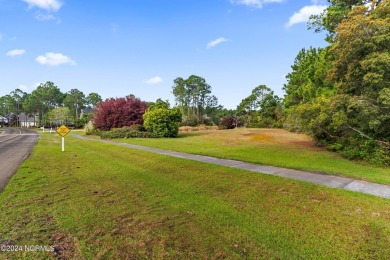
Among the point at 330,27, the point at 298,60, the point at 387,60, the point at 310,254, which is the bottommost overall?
the point at 310,254

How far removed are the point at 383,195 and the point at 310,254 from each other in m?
3.74

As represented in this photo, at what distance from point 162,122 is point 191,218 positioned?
68.1 ft

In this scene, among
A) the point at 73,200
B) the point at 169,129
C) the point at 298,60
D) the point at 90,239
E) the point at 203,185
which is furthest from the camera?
the point at 298,60

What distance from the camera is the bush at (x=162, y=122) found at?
954 inches

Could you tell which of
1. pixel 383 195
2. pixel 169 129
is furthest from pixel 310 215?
pixel 169 129

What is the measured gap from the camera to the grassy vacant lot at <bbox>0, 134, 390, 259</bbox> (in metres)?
3.15

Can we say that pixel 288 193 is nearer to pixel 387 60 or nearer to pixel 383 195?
pixel 383 195

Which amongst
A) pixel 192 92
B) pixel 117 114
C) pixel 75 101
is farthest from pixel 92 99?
pixel 117 114

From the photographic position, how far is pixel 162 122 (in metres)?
24.5

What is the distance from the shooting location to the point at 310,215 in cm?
431

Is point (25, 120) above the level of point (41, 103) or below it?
below

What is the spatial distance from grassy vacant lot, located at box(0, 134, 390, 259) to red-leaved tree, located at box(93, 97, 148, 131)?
20303mm

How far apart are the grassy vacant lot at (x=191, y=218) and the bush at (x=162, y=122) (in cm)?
1736

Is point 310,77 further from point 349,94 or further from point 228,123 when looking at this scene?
point 228,123
